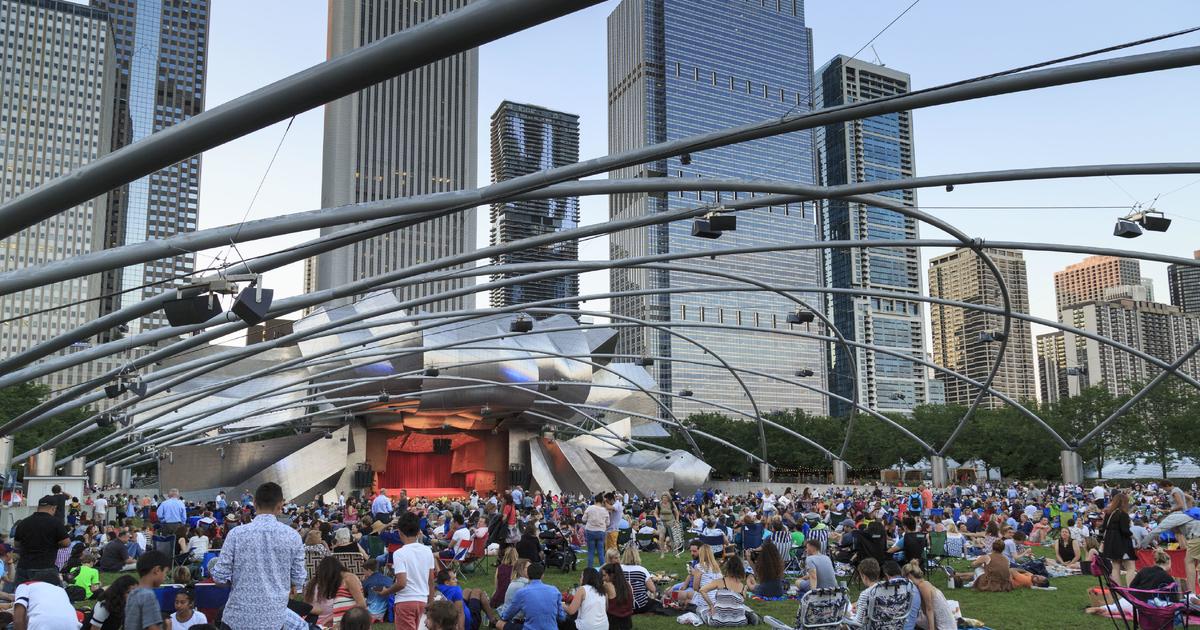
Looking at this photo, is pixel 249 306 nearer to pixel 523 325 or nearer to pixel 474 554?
pixel 474 554

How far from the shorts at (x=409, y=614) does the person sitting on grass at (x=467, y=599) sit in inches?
31.6

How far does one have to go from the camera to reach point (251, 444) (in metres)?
61.5

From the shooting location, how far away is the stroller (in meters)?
19.0

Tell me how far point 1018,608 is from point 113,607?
1168 centimetres

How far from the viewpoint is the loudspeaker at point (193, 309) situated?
1287 centimetres

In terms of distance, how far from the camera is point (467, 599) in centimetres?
1149

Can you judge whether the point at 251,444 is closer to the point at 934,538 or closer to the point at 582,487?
the point at 582,487

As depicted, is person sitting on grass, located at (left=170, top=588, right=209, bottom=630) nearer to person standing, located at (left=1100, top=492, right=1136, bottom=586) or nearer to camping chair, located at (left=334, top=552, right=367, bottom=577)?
camping chair, located at (left=334, top=552, right=367, bottom=577)

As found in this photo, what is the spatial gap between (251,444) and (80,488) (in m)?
29.5

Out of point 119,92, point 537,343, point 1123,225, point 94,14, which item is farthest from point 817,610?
point 119,92

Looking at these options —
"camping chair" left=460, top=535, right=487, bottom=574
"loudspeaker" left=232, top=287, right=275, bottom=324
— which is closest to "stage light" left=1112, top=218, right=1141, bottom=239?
"camping chair" left=460, top=535, right=487, bottom=574

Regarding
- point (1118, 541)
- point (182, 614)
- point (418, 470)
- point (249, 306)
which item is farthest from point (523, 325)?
point (418, 470)

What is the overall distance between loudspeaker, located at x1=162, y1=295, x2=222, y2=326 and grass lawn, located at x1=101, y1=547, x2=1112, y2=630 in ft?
15.9

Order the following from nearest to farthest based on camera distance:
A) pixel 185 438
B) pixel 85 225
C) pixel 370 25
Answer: pixel 185 438
pixel 85 225
pixel 370 25
